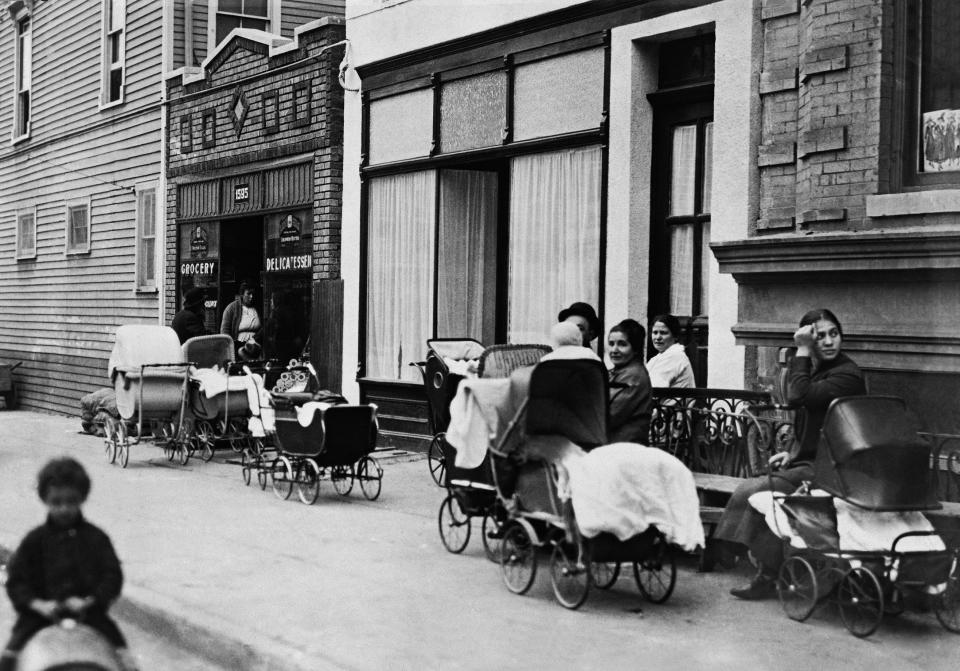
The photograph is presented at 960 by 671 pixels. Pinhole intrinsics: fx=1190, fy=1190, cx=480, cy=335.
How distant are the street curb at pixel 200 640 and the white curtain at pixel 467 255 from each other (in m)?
7.49

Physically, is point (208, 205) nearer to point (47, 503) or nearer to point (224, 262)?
point (224, 262)

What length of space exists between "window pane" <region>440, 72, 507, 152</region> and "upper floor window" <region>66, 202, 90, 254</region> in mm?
10950

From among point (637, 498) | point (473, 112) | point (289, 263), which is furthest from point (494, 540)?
point (289, 263)

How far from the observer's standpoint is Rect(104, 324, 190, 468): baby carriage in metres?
13.6

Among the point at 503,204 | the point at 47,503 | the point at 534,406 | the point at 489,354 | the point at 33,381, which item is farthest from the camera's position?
the point at 33,381

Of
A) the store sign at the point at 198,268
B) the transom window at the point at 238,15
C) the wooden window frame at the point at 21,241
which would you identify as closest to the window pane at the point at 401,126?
the store sign at the point at 198,268

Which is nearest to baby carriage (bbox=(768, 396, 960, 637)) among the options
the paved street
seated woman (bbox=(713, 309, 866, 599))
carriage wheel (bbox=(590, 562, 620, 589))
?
the paved street

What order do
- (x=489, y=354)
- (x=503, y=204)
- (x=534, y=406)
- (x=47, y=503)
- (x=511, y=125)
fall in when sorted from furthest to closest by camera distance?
(x=503, y=204) < (x=511, y=125) < (x=489, y=354) < (x=534, y=406) < (x=47, y=503)

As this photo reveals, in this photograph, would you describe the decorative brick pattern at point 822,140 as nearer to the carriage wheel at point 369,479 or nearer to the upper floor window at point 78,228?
the carriage wheel at point 369,479

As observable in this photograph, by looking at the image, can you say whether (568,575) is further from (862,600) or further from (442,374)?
(442,374)

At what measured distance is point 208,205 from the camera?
19172mm

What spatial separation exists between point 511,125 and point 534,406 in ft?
21.3

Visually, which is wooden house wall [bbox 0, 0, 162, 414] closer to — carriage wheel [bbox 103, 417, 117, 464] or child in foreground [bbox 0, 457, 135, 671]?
carriage wheel [bbox 103, 417, 117, 464]

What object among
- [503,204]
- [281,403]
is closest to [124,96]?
[503,204]
